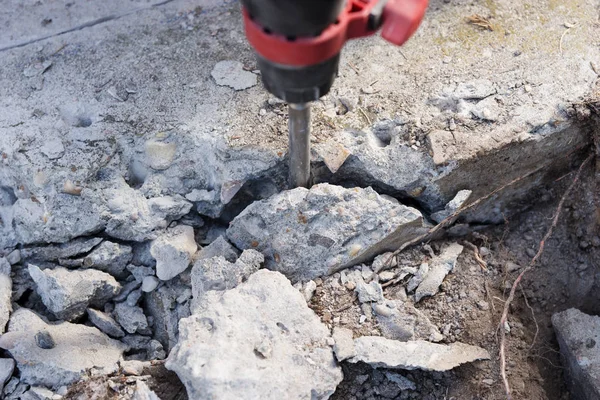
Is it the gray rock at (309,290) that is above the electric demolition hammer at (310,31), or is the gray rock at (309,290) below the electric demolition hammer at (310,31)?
below

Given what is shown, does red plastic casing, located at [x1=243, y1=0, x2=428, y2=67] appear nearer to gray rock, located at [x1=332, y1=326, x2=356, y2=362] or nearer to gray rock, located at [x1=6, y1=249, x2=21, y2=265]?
gray rock, located at [x1=332, y1=326, x2=356, y2=362]

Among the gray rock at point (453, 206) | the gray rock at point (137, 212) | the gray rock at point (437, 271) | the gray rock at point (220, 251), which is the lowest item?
the gray rock at point (437, 271)

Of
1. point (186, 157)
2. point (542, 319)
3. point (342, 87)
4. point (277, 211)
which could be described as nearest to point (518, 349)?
point (542, 319)

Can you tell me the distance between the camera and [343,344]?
160cm

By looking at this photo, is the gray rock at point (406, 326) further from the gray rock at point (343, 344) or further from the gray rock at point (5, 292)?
the gray rock at point (5, 292)

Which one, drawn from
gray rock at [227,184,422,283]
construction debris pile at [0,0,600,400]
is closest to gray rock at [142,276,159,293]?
construction debris pile at [0,0,600,400]

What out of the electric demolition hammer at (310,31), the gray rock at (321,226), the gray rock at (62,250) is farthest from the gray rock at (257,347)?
the electric demolition hammer at (310,31)

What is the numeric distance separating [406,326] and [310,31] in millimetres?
913

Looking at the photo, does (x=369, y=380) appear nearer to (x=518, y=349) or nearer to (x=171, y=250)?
(x=518, y=349)

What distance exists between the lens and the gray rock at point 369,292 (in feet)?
5.65

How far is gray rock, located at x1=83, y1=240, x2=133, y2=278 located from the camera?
1.81 m

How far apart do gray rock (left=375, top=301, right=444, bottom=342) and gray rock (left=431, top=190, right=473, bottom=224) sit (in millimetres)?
319

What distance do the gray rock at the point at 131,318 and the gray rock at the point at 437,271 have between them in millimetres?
838

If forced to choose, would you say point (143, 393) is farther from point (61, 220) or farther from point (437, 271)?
point (437, 271)
